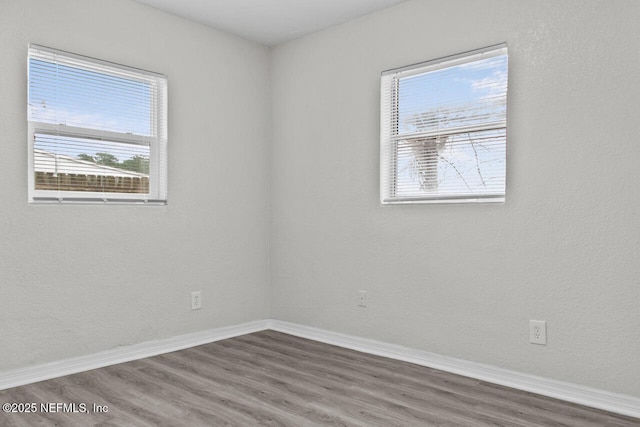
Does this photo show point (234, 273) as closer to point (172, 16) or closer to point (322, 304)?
point (322, 304)

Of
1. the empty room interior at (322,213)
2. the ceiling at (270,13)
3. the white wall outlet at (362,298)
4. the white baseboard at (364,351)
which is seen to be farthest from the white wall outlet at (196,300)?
the ceiling at (270,13)

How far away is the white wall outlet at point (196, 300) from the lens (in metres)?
3.80

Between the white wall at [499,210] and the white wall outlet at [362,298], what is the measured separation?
0.17 feet

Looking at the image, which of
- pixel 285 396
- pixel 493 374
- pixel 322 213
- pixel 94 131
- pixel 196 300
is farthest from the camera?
pixel 322 213

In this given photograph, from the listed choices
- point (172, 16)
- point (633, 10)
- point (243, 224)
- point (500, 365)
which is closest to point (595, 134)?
point (633, 10)

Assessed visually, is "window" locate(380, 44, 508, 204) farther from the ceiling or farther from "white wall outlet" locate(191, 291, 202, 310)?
"white wall outlet" locate(191, 291, 202, 310)

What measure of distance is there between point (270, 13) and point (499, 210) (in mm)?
2157

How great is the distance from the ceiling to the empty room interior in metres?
0.02

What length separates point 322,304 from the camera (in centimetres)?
397

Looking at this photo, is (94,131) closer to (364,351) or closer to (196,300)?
(196,300)

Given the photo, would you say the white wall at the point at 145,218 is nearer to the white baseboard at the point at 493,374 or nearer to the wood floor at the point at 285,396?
the wood floor at the point at 285,396

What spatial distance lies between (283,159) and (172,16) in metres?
1.39

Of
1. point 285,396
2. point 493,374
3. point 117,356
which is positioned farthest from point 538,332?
point 117,356

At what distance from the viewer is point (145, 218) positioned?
3518 mm
